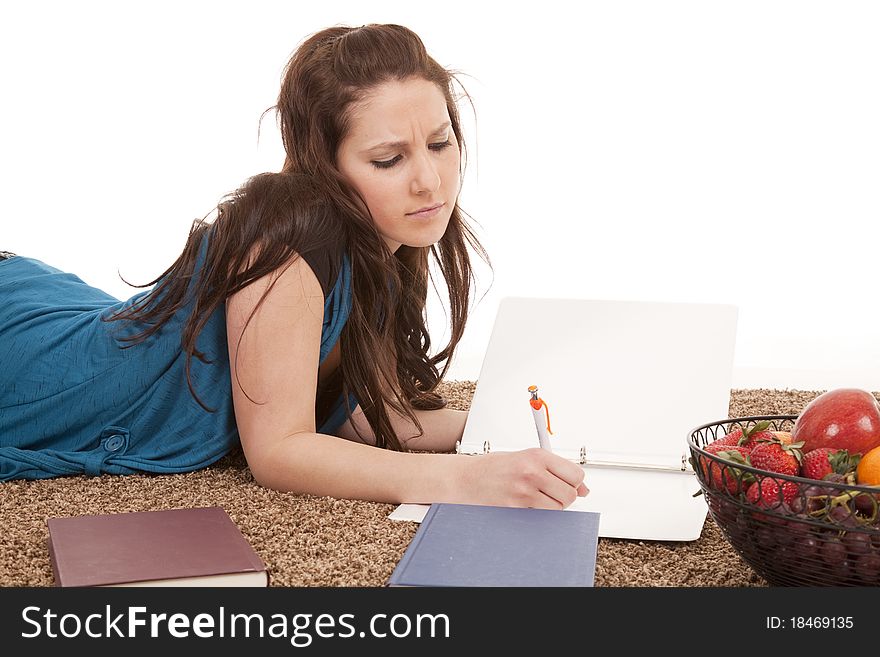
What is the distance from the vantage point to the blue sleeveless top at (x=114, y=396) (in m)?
1.49

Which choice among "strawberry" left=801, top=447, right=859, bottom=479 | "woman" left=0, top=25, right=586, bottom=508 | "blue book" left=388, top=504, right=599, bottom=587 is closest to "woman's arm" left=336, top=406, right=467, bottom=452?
"woman" left=0, top=25, right=586, bottom=508

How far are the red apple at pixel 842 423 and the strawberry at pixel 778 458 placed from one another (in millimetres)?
28

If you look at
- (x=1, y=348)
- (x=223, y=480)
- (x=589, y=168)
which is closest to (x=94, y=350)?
(x=1, y=348)

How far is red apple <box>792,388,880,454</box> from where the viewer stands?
0.99 m

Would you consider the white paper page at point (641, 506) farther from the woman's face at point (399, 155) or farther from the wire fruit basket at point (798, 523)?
the woman's face at point (399, 155)

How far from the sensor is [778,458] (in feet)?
3.18

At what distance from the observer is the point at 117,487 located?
1.42 m

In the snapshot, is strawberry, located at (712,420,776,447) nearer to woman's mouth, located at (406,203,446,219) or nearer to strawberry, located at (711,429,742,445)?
strawberry, located at (711,429,742,445)

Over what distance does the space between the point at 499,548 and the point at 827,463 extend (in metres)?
0.32

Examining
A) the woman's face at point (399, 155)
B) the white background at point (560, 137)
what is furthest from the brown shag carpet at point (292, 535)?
the white background at point (560, 137)

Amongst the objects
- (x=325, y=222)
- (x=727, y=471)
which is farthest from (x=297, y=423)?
(x=727, y=471)
